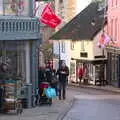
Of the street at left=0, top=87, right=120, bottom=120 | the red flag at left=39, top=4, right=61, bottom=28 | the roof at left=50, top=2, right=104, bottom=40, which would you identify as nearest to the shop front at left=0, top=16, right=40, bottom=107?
the red flag at left=39, top=4, right=61, bottom=28

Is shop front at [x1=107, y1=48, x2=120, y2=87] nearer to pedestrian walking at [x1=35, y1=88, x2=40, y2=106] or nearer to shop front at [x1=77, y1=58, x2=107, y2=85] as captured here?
shop front at [x1=77, y1=58, x2=107, y2=85]

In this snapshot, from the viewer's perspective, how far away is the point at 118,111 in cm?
2331

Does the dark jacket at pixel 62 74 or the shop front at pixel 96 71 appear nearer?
the dark jacket at pixel 62 74

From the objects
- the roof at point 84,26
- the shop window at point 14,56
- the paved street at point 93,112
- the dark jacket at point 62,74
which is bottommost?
the paved street at point 93,112

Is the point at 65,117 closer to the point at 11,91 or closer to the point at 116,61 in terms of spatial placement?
the point at 11,91

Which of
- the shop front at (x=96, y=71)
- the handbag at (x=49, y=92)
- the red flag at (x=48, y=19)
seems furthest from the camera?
the shop front at (x=96, y=71)

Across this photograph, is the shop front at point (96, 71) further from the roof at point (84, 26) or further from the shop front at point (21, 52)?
the shop front at point (21, 52)

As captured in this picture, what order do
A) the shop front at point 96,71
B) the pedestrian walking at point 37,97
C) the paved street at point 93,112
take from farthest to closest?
1. the shop front at point 96,71
2. the pedestrian walking at point 37,97
3. the paved street at point 93,112

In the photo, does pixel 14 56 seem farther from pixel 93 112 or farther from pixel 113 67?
pixel 113 67

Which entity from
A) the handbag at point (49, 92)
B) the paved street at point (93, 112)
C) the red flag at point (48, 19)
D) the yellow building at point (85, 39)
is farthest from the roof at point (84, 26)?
the handbag at point (49, 92)

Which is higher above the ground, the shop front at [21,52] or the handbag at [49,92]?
the shop front at [21,52]

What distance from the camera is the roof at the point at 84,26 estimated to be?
5872 cm

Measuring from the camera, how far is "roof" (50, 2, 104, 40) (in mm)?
58719

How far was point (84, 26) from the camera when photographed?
202 ft
